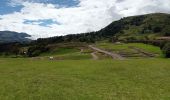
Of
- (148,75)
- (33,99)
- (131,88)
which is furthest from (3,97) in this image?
(148,75)

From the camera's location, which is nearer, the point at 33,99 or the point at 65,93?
the point at 33,99

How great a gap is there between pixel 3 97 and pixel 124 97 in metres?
12.4

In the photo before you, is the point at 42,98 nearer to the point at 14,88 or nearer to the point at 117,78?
the point at 14,88

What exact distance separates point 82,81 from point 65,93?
9.34 m

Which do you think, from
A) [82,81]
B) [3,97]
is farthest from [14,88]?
[82,81]

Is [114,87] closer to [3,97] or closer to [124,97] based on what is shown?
[124,97]

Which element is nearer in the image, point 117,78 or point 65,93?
point 65,93

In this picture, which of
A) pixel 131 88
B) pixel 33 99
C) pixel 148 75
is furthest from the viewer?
pixel 148 75

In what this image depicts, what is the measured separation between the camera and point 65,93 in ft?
113

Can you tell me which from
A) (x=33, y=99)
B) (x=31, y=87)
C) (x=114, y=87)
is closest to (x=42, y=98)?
(x=33, y=99)

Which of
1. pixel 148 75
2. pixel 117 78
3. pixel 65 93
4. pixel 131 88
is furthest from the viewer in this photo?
pixel 148 75

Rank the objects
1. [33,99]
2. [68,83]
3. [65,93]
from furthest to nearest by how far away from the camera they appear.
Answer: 1. [68,83]
2. [65,93]
3. [33,99]

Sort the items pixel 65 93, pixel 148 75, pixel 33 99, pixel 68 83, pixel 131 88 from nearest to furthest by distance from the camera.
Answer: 1. pixel 33 99
2. pixel 65 93
3. pixel 131 88
4. pixel 68 83
5. pixel 148 75

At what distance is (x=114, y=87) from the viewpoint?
38.2 meters
